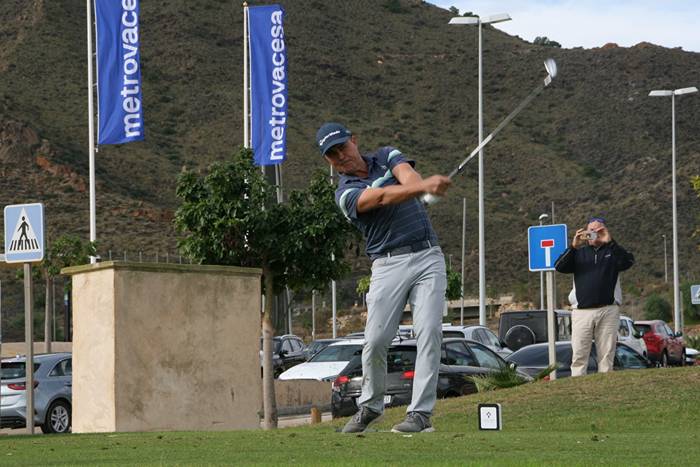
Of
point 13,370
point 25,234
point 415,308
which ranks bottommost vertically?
point 13,370

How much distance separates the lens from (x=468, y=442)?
9305mm

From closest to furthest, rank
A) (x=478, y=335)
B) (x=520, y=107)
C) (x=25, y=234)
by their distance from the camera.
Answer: (x=520, y=107) → (x=25, y=234) → (x=478, y=335)

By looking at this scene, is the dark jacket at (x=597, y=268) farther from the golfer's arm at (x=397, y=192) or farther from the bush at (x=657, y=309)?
the bush at (x=657, y=309)

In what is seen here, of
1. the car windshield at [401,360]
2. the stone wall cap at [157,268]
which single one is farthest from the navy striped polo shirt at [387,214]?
the car windshield at [401,360]

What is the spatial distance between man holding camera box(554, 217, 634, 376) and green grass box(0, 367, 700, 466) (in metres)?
2.03

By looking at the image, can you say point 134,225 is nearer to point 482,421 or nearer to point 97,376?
point 97,376

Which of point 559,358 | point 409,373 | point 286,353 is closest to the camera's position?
point 409,373

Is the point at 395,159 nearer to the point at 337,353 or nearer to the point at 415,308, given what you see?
the point at 415,308

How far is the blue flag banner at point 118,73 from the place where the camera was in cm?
3244

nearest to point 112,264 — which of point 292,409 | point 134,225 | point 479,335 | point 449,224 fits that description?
point 292,409

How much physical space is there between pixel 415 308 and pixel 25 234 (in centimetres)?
820

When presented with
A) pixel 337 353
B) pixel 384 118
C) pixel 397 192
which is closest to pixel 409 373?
pixel 337 353

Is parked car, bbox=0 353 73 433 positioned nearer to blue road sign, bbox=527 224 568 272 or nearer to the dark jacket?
blue road sign, bbox=527 224 568 272

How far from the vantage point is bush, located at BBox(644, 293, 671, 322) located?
70.4 metres
